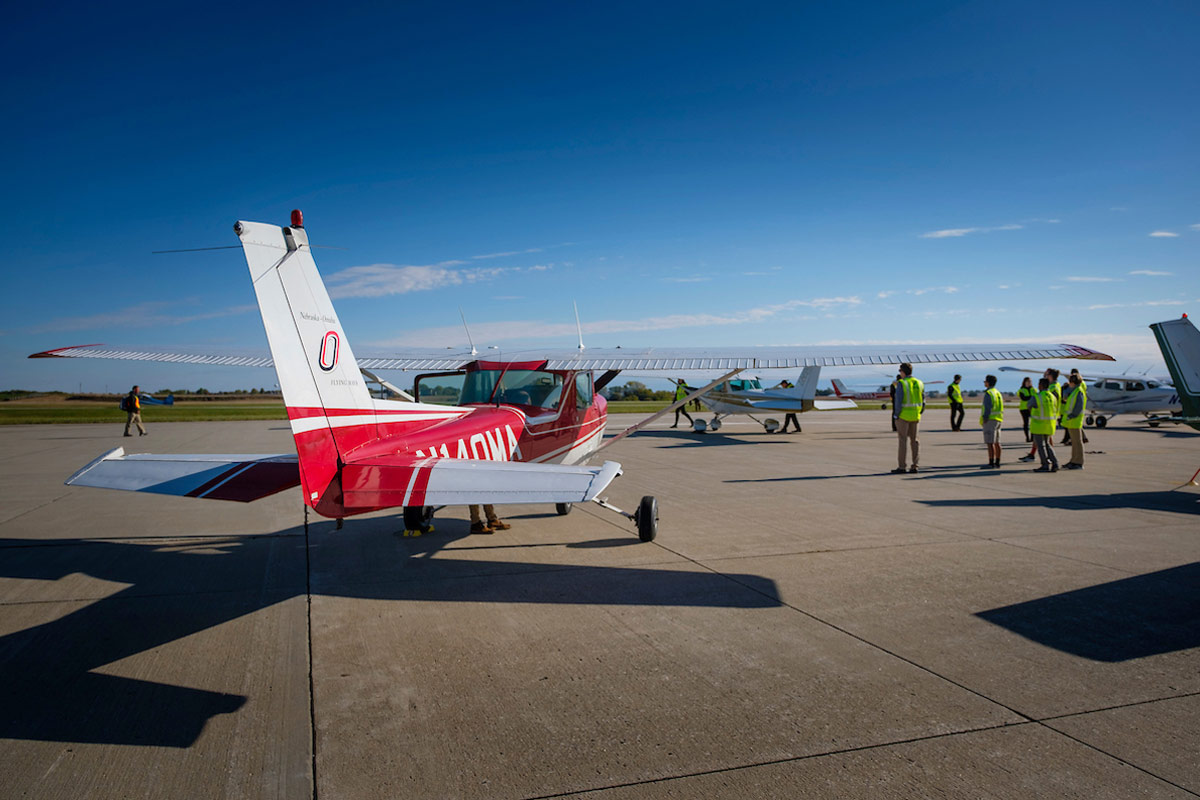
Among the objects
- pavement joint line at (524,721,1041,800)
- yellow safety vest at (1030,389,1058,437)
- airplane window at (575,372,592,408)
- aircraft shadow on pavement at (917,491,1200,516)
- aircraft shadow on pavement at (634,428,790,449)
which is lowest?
aircraft shadow on pavement at (634,428,790,449)

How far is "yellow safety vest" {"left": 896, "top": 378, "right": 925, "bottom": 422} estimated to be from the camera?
12.2 m

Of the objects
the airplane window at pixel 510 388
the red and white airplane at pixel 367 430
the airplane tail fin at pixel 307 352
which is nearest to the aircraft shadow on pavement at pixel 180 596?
the red and white airplane at pixel 367 430

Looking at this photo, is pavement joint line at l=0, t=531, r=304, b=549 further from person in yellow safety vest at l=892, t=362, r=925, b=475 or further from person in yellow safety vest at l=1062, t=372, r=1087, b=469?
person in yellow safety vest at l=1062, t=372, r=1087, b=469

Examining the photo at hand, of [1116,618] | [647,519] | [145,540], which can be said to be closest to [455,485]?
[647,519]

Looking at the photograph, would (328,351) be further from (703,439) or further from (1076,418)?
(703,439)

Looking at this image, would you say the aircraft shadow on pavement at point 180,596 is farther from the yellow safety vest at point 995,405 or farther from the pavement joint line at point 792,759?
the yellow safety vest at point 995,405

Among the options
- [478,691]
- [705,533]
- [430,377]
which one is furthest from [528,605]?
[430,377]

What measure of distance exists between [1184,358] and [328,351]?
12.0 m

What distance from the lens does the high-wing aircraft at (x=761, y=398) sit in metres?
21.0

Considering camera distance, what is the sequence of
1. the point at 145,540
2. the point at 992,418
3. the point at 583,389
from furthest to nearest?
the point at 992,418, the point at 583,389, the point at 145,540

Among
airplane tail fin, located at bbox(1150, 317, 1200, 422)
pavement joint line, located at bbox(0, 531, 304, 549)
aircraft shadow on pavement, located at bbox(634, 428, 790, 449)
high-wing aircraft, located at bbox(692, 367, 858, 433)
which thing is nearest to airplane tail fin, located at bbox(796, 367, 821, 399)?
high-wing aircraft, located at bbox(692, 367, 858, 433)

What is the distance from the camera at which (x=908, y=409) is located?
40.4ft

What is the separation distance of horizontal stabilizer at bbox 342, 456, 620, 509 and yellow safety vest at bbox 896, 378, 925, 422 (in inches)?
369

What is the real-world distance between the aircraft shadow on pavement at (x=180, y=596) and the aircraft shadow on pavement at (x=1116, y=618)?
170 centimetres
